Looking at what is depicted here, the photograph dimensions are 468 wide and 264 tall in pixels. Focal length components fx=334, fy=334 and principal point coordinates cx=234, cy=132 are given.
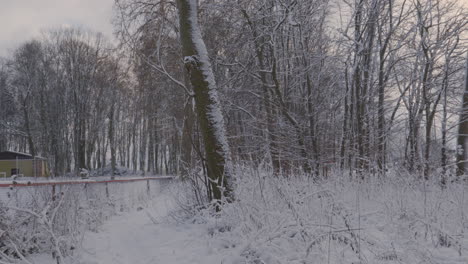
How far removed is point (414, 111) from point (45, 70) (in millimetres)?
32855

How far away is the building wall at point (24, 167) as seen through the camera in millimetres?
29625

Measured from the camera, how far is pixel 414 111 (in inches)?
557

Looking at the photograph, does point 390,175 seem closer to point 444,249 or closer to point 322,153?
point 444,249

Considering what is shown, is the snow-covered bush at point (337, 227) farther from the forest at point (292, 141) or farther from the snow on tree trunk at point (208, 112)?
the snow on tree trunk at point (208, 112)

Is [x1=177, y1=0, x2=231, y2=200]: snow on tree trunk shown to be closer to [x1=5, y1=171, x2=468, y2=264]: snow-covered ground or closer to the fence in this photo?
[x1=5, y1=171, x2=468, y2=264]: snow-covered ground

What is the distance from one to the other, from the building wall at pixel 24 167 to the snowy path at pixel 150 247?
2768cm

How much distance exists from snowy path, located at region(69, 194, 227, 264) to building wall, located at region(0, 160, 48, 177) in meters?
27.7

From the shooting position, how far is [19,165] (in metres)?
29.9

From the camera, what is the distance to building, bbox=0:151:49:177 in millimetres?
29609

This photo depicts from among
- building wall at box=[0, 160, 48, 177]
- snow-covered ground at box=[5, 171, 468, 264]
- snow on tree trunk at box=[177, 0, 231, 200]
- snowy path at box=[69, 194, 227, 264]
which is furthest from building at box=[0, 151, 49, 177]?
snow on tree trunk at box=[177, 0, 231, 200]

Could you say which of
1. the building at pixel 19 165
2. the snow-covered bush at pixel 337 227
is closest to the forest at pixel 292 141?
the snow-covered bush at pixel 337 227

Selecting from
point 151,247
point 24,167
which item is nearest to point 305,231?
point 151,247

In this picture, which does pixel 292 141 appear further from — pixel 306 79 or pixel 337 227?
pixel 337 227

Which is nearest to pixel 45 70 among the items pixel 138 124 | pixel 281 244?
pixel 138 124
